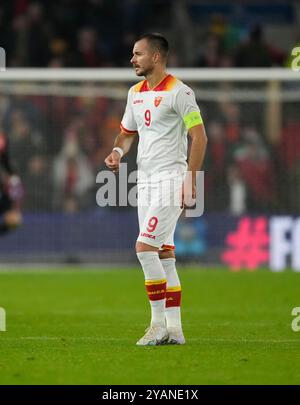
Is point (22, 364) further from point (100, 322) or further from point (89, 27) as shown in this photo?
point (89, 27)

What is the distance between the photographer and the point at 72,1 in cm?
2620

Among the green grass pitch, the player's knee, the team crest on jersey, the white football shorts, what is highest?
the team crest on jersey

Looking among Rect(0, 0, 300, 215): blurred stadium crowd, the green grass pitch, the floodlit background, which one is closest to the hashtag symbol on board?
the floodlit background

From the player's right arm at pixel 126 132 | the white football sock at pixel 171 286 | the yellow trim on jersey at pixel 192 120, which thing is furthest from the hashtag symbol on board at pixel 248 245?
the yellow trim on jersey at pixel 192 120

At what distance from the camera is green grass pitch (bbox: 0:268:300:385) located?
26.1 feet

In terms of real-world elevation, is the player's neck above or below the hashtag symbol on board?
above

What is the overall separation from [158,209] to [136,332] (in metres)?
1.63

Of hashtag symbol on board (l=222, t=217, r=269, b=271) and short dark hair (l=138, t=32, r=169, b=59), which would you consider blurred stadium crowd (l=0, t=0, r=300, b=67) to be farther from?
short dark hair (l=138, t=32, r=169, b=59)

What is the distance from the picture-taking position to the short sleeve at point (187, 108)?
9.45 metres

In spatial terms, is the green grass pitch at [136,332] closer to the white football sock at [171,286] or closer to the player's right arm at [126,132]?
the white football sock at [171,286]

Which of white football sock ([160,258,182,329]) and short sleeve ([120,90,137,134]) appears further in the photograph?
short sleeve ([120,90,137,134])

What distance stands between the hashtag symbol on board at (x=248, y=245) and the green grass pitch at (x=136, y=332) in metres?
1.76

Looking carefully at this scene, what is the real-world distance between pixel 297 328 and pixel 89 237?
982 centimetres

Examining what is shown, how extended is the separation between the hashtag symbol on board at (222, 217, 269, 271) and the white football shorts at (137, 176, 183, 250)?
1087 cm
